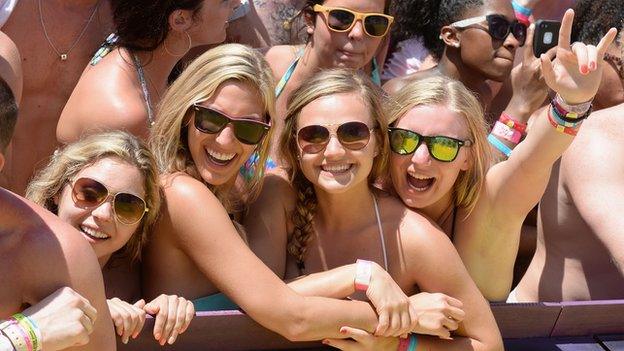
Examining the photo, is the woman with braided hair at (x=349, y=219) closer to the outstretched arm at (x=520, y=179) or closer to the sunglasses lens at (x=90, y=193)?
the outstretched arm at (x=520, y=179)

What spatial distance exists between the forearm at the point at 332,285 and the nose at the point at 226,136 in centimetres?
43

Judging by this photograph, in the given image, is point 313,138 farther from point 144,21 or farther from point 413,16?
point 413,16

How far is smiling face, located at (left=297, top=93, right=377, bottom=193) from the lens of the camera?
109 inches

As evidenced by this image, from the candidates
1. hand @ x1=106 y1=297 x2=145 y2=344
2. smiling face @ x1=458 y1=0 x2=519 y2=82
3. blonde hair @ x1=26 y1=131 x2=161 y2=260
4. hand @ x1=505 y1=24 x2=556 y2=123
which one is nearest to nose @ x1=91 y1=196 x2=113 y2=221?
blonde hair @ x1=26 y1=131 x2=161 y2=260

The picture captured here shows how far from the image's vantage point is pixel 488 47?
13.2 feet

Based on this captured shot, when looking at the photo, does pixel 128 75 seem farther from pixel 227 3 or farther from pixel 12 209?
pixel 12 209

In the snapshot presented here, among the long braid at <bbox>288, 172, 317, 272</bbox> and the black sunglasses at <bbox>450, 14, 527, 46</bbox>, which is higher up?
the long braid at <bbox>288, 172, 317, 272</bbox>

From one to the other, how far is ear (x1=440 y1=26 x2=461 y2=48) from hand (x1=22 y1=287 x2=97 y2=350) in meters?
2.36

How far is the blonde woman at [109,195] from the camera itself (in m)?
2.59

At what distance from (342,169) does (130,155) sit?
1.85ft

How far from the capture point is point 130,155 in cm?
270

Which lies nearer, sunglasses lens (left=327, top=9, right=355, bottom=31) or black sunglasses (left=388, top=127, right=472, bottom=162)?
black sunglasses (left=388, top=127, right=472, bottom=162)

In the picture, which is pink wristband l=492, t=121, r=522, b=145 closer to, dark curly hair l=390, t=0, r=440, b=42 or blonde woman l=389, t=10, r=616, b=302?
blonde woman l=389, t=10, r=616, b=302

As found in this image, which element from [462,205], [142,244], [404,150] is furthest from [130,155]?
[462,205]
